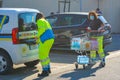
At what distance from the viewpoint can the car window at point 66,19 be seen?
1605 cm

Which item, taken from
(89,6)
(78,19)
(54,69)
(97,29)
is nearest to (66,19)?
(78,19)

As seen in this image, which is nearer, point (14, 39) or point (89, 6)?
point (14, 39)

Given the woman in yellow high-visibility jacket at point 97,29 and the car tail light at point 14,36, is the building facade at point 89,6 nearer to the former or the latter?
the woman in yellow high-visibility jacket at point 97,29

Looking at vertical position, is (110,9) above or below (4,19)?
below

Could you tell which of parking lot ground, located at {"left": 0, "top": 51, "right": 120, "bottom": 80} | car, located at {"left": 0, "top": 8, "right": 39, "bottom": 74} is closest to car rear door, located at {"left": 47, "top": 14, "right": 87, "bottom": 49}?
parking lot ground, located at {"left": 0, "top": 51, "right": 120, "bottom": 80}

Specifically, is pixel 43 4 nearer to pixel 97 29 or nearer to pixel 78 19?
pixel 78 19

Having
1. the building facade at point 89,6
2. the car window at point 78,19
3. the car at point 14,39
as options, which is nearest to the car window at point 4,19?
the car at point 14,39

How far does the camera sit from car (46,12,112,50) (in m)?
15.9

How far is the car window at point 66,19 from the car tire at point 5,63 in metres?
5.77

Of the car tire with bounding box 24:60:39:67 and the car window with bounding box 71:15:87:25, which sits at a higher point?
the car window with bounding box 71:15:87:25

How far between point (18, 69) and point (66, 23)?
4.90 metres

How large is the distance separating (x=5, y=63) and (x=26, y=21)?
4.46 feet

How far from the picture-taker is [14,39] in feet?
34.9

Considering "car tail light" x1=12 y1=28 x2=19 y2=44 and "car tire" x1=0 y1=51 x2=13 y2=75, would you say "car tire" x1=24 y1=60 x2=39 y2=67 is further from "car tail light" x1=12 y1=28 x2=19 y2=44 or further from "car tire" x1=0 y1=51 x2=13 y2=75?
"car tail light" x1=12 y1=28 x2=19 y2=44
